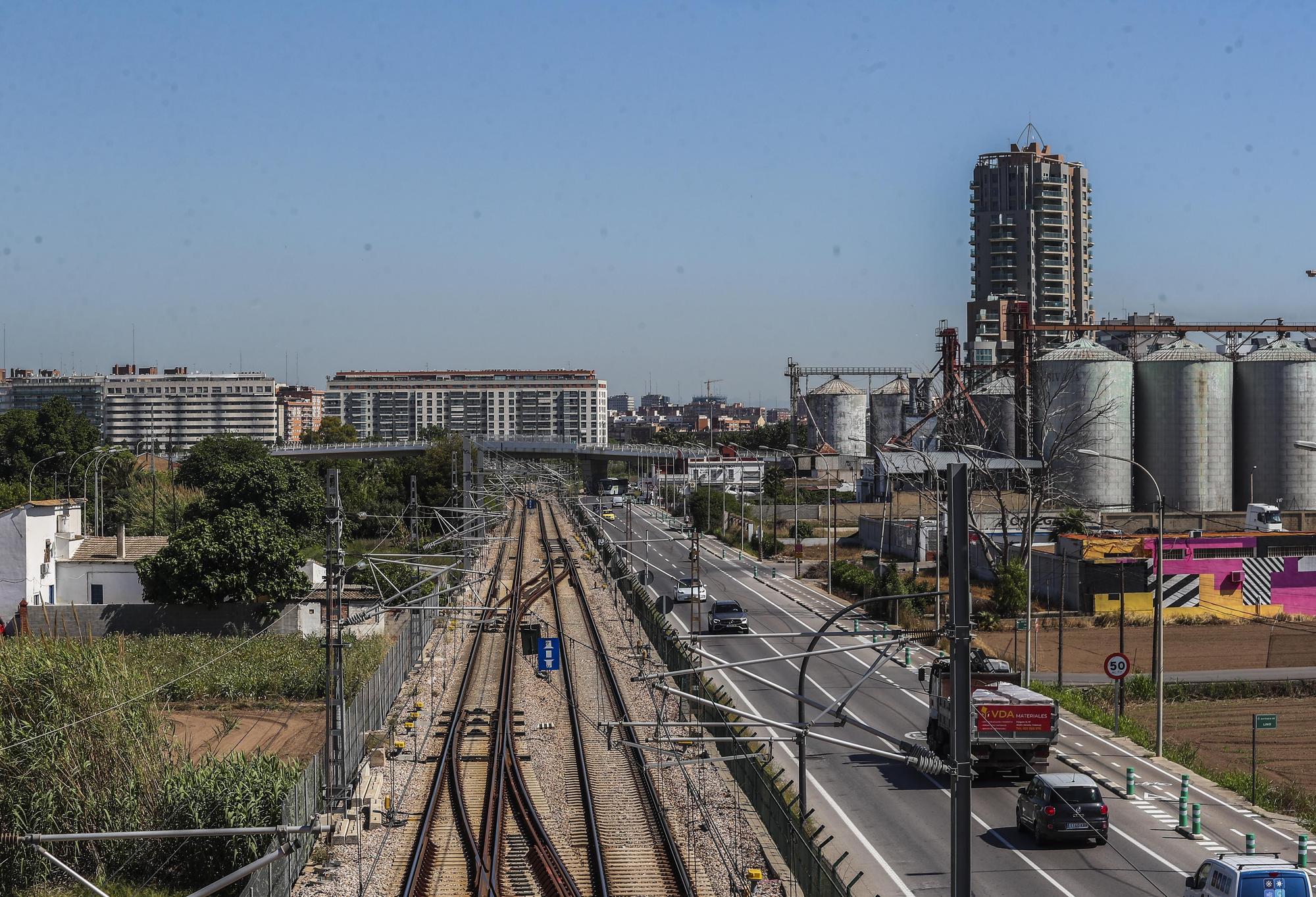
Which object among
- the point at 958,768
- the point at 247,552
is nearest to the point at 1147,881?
the point at 958,768

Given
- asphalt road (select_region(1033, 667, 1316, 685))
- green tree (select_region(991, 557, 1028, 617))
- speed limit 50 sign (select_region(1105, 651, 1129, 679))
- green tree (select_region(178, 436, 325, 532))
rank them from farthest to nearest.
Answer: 1. green tree (select_region(178, 436, 325, 532))
2. green tree (select_region(991, 557, 1028, 617))
3. asphalt road (select_region(1033, 667, 1316, 685))
4. speed limit 50 sign (select_region(1105, 651, 1129, 679))

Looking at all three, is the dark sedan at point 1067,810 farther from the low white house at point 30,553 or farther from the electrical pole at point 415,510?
the low white house at point 30,553

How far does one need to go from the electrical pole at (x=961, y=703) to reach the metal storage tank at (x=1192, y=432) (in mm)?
65220

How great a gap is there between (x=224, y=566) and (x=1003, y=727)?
2729cm

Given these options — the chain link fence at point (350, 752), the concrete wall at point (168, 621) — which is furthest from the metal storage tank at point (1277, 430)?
the concrete wall at point (168, 621)

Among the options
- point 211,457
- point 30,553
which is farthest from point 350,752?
point 211,457

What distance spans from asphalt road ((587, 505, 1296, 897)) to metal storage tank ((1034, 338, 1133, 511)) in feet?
125

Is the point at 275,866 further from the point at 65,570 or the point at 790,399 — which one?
the point at 790,399

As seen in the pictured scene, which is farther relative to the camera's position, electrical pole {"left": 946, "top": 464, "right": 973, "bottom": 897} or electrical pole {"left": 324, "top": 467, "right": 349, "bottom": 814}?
electrical pole {"left": 324, "top": 467, "right": 349, "bottom": 814}

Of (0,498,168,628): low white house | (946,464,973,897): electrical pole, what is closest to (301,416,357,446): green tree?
(0,498,168,628): low white house

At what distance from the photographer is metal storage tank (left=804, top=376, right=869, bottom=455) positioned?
12862 centimetres

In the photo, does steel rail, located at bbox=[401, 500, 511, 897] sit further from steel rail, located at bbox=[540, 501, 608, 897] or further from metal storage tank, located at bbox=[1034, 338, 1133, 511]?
metal storage tank, located at bbox=[1034, 338, 1133, 511]

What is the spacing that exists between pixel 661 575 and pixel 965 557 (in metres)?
50.2

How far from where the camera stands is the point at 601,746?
28.7 meters
